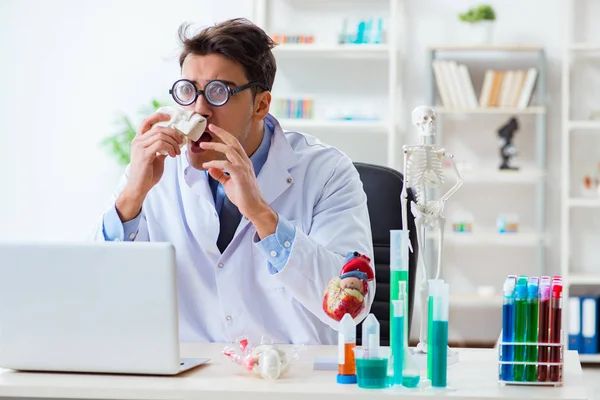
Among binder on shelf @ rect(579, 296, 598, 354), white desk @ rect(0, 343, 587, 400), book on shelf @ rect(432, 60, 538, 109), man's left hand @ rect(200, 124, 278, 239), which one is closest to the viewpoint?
white desk @ rect(0, 343, 587, 400)

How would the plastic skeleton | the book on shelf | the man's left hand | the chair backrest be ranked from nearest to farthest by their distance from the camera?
1. the plastic skeleton
2. the man's left hand
3. the chair backrest
4. the book on shelf

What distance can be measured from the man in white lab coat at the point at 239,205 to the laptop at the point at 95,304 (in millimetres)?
470

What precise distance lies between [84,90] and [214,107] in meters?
3.65

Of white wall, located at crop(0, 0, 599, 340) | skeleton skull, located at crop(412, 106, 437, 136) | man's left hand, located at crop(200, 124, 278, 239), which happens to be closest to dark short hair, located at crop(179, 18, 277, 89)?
man's left hand, located at crop(200, 124, 278, 239)

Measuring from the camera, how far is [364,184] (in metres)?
2.14

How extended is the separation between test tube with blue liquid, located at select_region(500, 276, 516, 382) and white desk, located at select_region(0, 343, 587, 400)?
3 centimetres

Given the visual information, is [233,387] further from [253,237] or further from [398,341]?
[253,237]

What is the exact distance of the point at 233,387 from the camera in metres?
1.26

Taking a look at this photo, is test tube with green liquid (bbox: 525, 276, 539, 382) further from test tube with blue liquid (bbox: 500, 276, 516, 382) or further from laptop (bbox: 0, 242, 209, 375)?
laptop (bbox: 0, 242, 209, 375)

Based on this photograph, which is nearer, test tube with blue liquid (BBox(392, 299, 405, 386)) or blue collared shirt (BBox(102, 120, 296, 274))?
test tube with blue liquid (BBox(392, 299, 405, 386))

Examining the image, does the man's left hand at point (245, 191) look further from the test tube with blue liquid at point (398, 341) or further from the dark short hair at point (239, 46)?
the test tube with blue liquid at point (398, 341)

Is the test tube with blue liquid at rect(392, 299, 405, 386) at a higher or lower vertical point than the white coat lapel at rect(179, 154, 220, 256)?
lower

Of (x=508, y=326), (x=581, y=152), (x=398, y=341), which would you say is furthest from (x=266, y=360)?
(x=581, y=152)

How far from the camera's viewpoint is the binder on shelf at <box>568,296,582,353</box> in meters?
4.76
